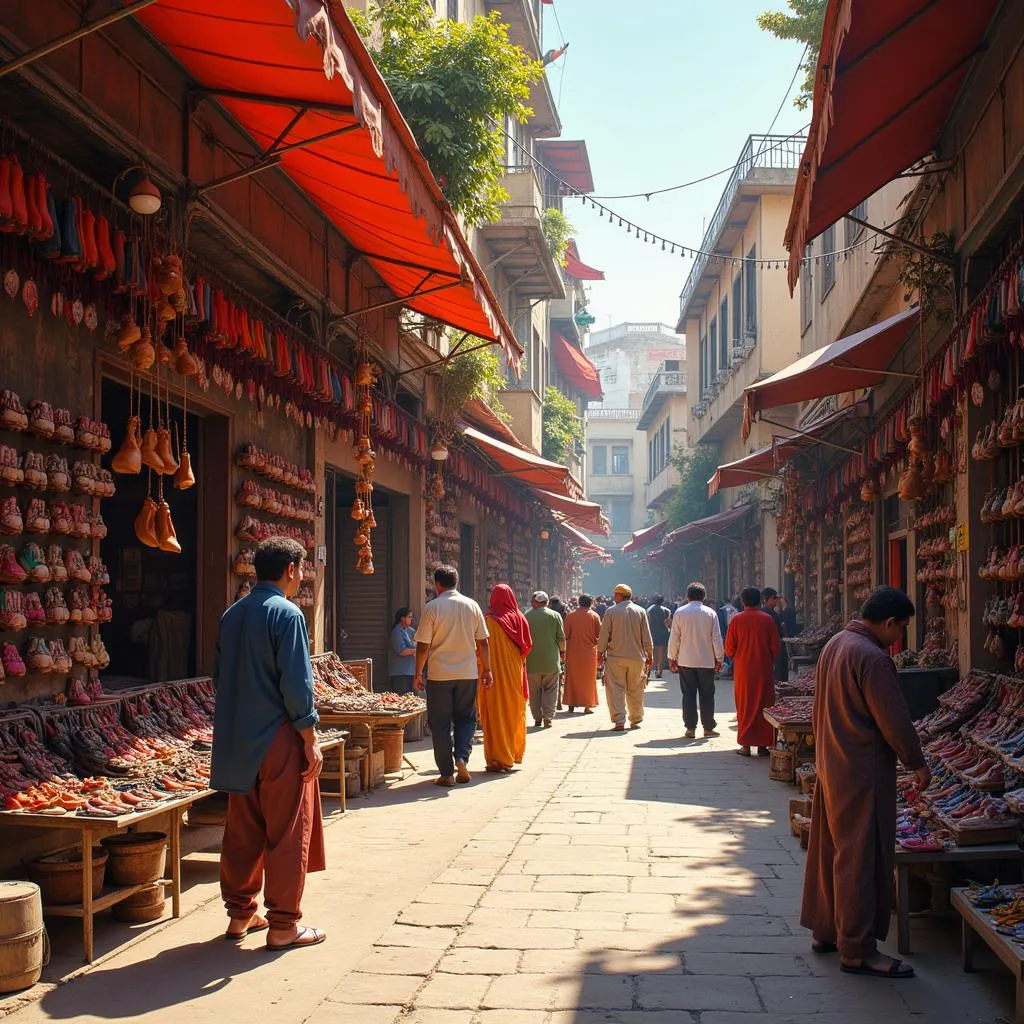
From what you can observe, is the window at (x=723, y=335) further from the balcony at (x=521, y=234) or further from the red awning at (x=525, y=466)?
the red awning at (x=525, y=466)

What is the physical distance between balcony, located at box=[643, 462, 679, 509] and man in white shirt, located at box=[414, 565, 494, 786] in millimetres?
29214

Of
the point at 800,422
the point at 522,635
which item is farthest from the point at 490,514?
the point at 522,635

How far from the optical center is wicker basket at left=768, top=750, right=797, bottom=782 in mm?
10312

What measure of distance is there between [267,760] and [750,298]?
2176 centimetres

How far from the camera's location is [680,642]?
1376cm

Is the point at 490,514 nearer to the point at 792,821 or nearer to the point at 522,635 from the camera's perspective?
the point at 522,635

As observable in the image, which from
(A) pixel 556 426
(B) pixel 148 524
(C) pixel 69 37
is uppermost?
(A) pixel 556 426

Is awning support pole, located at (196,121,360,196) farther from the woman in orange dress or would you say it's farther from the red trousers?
the woman in orange dress

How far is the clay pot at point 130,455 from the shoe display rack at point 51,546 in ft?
0.40

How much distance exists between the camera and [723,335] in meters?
29.7

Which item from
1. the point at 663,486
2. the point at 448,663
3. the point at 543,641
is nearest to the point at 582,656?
the point at 543,641

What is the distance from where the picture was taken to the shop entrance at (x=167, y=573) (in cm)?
880

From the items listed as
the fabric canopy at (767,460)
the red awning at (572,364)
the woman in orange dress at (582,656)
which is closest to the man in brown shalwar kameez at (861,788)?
the fabric canopy at (767,460)

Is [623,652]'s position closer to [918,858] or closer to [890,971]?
[918,858]
